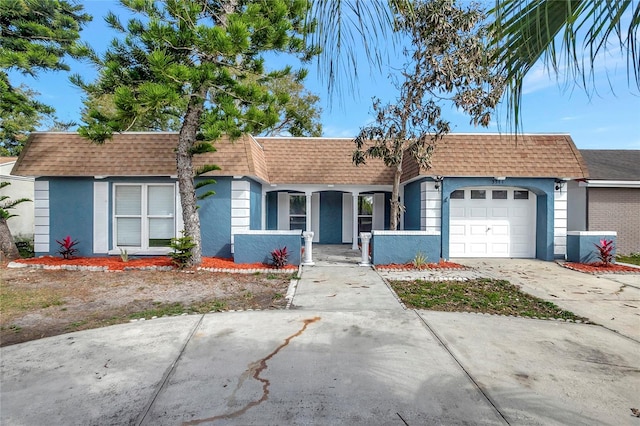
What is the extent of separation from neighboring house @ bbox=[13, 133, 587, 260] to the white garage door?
1.3 inches

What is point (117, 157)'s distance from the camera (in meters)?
9.79

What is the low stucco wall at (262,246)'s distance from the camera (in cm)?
913

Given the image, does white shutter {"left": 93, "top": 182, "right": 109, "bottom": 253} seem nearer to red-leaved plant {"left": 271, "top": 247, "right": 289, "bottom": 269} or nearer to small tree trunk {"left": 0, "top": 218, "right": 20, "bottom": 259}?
small tree trunk {"left": 0, "top": 218, "right": 20, "bottom": 259}

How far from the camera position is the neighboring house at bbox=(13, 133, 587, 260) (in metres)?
9.75

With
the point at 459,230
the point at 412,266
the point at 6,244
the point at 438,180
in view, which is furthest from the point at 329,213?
the point at 6,244

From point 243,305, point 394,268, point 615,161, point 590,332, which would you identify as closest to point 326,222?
point 394,268

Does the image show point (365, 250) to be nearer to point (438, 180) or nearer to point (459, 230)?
point (438, 180)

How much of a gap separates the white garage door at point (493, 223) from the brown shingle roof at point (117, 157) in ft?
23.0

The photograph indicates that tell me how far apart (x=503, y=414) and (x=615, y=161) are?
1663cm

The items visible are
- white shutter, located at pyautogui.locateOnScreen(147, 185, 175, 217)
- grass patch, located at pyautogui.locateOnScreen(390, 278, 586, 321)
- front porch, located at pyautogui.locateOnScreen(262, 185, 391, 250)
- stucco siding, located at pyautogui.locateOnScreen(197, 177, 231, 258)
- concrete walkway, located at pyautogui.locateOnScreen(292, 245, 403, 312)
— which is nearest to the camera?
grass patch, located at pyautogui.locateOnScreen(390, 278, 586, 321)

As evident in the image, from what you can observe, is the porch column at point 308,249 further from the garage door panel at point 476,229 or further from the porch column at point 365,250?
the garage door panel at point 476,229

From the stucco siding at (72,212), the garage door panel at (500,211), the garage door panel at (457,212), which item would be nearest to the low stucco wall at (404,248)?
the garage door panel at (457,212)

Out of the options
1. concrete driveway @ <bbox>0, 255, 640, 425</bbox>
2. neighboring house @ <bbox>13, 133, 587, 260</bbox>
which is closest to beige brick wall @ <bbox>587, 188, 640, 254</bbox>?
neighboring house @ <bbox>13, 133, 587, 260</bbox>

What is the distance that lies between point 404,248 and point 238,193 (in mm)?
5206
